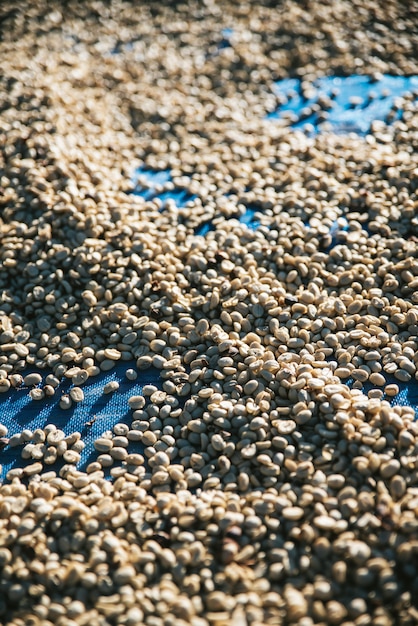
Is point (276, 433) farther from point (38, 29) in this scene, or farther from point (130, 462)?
point (38, 29)

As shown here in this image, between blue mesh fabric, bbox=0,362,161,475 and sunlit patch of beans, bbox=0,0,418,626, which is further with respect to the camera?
blue mesh fabric, bbox=0,362,161,475

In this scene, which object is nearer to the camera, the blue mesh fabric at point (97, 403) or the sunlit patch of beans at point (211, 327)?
the sunlit patch of beans at point (211, 327)

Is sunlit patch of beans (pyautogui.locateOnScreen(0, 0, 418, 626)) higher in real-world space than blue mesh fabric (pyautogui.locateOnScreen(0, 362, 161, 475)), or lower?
higher

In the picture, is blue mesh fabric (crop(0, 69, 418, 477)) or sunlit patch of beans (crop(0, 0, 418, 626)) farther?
blue mesh fabric (crop(0, 69, 418, 477))

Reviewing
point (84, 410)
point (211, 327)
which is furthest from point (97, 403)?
point (211, 327)

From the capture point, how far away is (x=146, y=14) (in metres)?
4.19

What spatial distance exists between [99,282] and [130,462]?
0.91 meters

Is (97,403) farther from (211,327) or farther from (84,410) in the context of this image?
(211,327)

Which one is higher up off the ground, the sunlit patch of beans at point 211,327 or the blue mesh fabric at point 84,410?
the sunlit patch of beans at point 211,327

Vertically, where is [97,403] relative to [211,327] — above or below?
below

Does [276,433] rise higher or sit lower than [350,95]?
lower

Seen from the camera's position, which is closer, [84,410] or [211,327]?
[84,410]

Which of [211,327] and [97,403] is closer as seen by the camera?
[97,403]

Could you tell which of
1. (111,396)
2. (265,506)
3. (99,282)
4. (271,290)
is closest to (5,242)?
(99,282)
